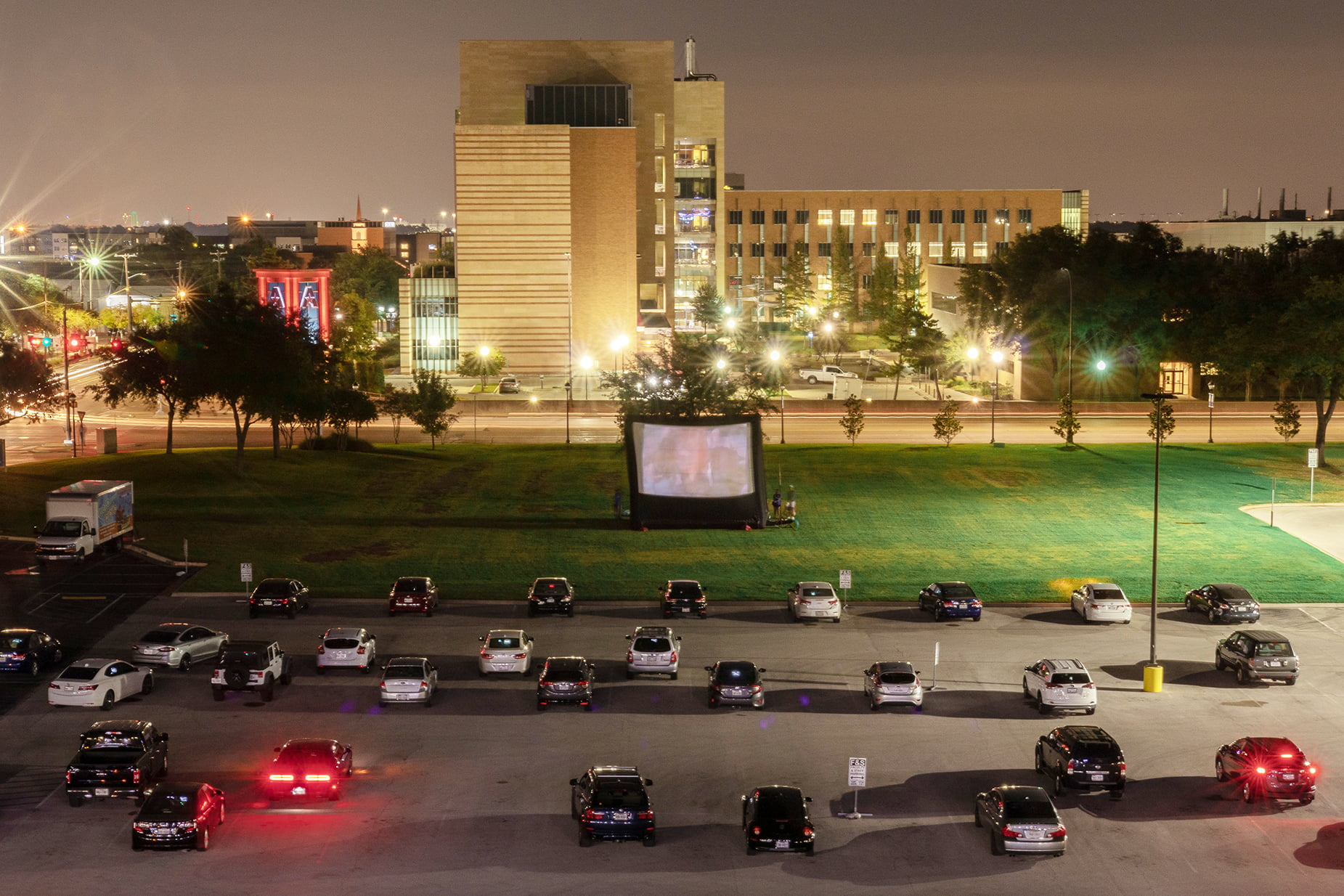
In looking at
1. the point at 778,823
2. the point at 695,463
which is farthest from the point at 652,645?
the point at 695,463

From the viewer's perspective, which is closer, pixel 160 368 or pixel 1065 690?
pixel 1065 690

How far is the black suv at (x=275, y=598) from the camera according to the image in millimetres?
47500

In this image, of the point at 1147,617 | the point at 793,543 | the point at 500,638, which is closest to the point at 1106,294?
the point at 793,543

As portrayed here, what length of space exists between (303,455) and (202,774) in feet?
160

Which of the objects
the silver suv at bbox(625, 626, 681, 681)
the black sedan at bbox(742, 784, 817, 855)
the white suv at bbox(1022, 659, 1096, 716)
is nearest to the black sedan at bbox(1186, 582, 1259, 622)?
the white suv at bbox(1022, 659, 1096, 716)

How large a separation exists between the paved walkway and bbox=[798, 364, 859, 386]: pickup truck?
57135mm

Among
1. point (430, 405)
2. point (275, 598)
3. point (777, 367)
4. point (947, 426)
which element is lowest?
point (275, 598)

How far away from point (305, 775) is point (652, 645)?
499 inches

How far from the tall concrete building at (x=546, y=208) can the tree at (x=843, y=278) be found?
3048 centimetres

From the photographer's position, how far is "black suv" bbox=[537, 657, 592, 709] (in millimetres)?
37094

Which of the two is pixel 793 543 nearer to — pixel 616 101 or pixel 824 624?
pixel 824 624

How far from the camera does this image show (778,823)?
27.5 meters

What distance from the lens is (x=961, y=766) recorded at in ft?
107

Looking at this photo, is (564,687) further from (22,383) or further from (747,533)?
(22,383)
